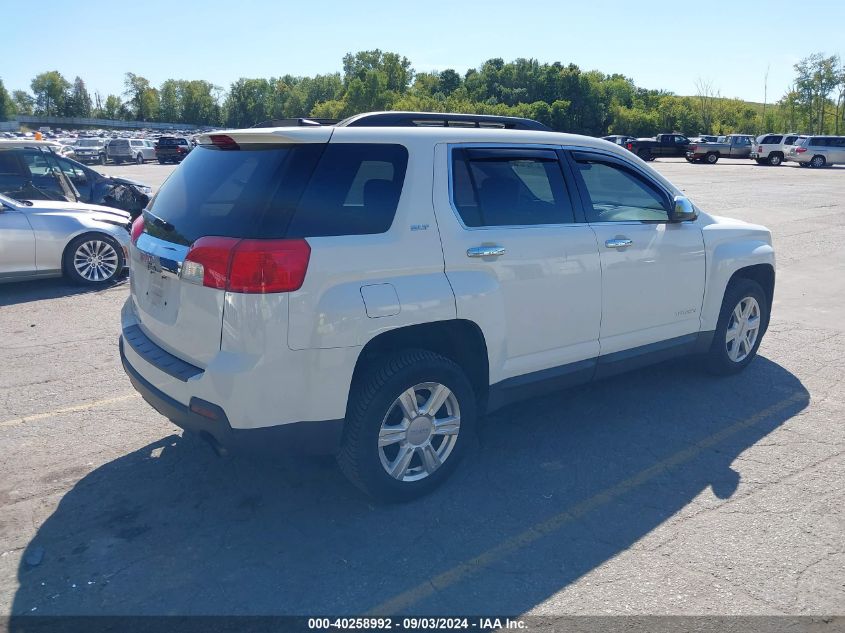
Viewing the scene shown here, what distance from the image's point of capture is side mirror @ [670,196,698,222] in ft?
16.3

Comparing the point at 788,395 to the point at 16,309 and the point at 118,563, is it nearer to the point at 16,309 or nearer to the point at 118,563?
the point at 118,563

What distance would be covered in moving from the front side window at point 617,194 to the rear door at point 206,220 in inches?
74.5

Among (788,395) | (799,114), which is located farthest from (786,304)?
(799,114)

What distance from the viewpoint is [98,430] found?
4746mm

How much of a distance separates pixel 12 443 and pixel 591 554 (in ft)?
11.7

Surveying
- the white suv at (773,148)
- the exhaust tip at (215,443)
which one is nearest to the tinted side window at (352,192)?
the exhaust tip at (215,443)

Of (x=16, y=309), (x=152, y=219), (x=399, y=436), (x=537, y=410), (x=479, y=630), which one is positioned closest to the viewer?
(x=479, y=630)

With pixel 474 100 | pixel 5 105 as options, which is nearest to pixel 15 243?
pixel 474 100

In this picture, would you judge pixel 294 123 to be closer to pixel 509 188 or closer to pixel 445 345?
pixel 509 188

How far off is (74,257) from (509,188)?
21.8ft

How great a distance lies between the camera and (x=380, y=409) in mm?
3566

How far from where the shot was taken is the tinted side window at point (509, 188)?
3.97m

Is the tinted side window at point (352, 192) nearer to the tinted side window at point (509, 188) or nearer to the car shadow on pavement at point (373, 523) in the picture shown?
the tinted side window at point (509, 188)

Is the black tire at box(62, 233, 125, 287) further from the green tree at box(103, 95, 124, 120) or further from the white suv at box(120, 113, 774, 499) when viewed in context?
the green tree at box(103, 95, 124, 120)
